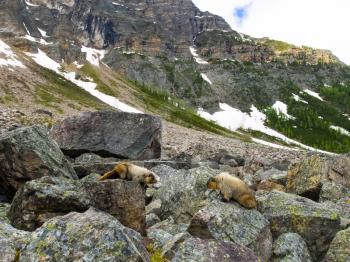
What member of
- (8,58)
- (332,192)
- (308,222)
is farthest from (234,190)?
(8,58)

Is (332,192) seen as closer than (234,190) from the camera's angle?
No

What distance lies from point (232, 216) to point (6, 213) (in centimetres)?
615

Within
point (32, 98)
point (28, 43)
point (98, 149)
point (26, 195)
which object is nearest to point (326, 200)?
point (26, 195)

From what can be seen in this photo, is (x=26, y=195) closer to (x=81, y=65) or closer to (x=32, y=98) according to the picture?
(x=32, y=98)

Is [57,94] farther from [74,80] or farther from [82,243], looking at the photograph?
[82,243]

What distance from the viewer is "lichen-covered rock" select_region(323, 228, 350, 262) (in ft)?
37.0

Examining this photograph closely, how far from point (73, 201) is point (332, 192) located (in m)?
10.8

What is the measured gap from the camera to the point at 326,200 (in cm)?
1703

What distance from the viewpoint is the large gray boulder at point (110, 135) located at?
2573cm

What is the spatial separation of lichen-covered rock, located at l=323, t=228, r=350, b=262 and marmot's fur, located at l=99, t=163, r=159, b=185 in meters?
7.54

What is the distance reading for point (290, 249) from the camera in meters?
11.3

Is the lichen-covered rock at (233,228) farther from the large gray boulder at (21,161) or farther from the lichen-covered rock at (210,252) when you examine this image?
the large gray boulder at (21,161)

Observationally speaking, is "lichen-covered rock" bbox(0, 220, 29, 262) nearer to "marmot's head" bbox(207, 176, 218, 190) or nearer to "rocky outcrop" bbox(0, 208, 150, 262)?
"rocky outcrop" bbox(0, 208, 150, 262)

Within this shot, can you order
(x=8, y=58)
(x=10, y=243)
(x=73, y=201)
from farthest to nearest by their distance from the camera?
(x=8, y=58) → (x=73, y=201) → (x=10, y=243)
